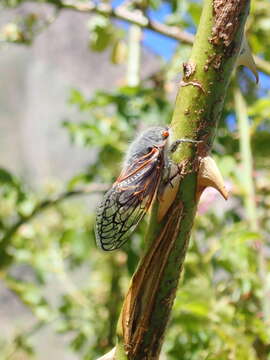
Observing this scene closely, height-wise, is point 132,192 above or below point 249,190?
below

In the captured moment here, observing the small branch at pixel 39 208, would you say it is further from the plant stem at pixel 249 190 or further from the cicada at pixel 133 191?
the cicada at pixel 133 191

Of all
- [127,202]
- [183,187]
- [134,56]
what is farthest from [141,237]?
[183,187]

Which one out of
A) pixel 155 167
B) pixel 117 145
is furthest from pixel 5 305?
pixel 155 167

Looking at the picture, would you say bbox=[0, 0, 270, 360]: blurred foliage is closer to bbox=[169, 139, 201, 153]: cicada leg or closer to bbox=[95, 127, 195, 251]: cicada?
bbox=[95, 127, 195, 251]: cicada

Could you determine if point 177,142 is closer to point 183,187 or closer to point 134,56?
point 183,187

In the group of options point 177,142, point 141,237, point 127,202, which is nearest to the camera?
point 177,142

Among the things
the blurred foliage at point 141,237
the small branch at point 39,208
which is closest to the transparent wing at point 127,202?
the blurred foliage at point 141,237

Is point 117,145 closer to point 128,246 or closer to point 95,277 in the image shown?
point 128,246
